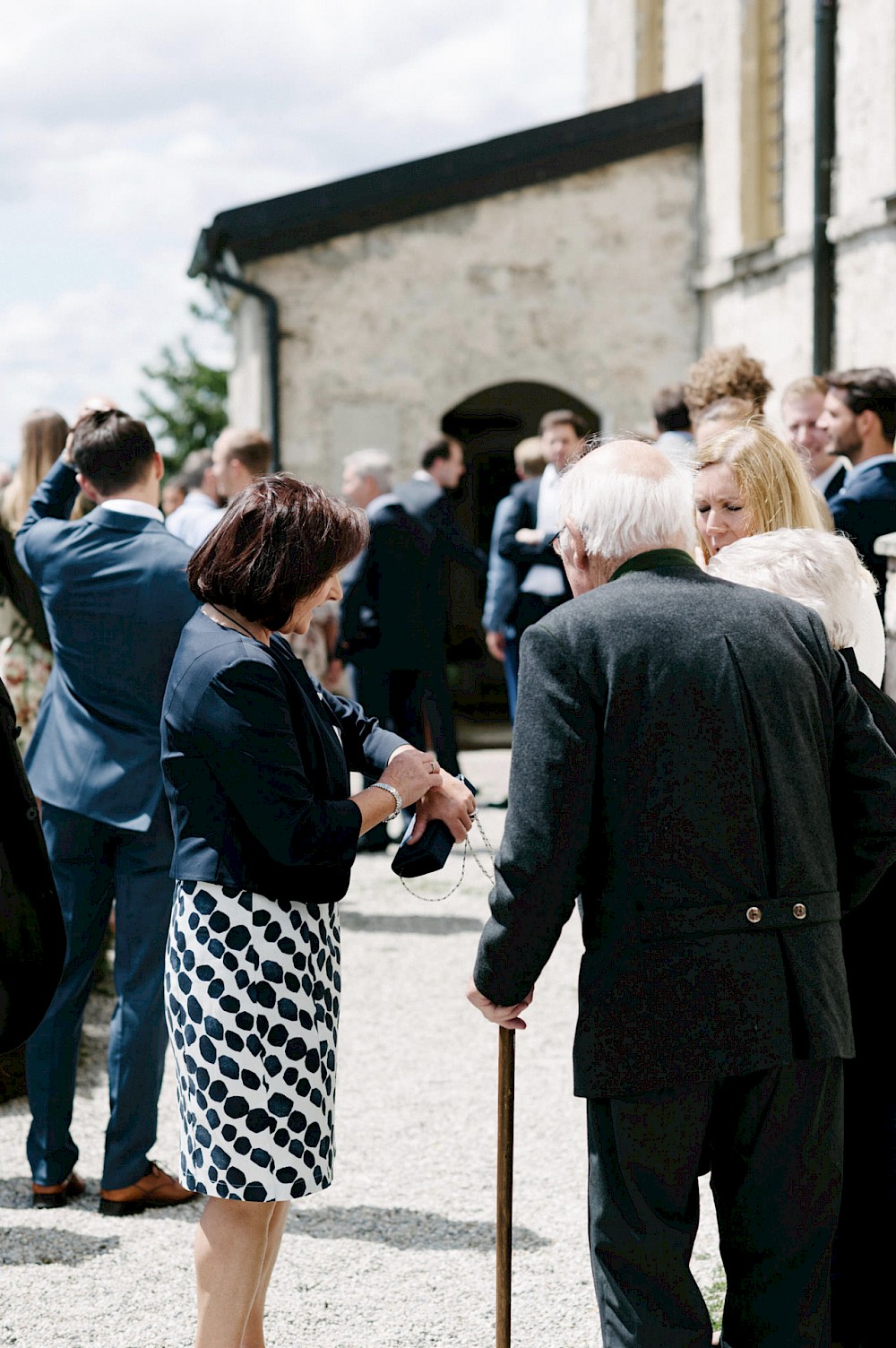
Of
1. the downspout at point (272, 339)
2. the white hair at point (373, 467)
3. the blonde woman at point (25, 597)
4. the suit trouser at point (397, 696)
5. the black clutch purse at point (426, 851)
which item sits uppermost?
the downspout at point (272, 339)

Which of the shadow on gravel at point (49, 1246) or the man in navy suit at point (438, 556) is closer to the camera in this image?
the shadow on gravel at point (49, 1246)

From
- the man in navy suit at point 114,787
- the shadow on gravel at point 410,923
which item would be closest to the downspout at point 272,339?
the shadow on gravel at point 410,923

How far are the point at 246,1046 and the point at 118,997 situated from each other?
1.33m

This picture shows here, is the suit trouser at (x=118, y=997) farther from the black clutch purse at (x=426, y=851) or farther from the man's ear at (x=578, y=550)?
the man's ear at (x=578, y=550)

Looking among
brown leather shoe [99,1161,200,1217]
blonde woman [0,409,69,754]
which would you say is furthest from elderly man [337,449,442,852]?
brown leather shoe [99,1161,200,1217]

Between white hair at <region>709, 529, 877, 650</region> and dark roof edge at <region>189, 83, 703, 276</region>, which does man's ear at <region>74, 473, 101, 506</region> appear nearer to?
white hair at <region>709, 529, 877, 650</region>

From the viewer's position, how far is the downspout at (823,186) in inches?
433

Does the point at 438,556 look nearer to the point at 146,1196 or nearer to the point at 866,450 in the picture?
the point at 866,450

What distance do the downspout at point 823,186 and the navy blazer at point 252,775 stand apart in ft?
29.0

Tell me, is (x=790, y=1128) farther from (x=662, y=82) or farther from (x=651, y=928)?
(x=662, y=82)

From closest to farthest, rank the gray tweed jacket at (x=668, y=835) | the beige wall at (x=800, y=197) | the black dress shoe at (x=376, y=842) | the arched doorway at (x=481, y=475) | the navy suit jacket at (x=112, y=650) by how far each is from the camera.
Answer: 1. the gray tweed jacket at (x=668, y=835)
2. the navy suit jacket at (x=112, y=650)
3. the black dress shoe at (x=376, y=842)
4. the beige wall at (x=800, y=197)
5. the arched doorway at (x=481, y=475)

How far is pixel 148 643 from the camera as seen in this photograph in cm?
403

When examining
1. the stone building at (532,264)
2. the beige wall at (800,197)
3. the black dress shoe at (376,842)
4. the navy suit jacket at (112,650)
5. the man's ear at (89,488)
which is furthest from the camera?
the stone building at (532,264)

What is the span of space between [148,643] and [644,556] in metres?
Answer: 1.84
